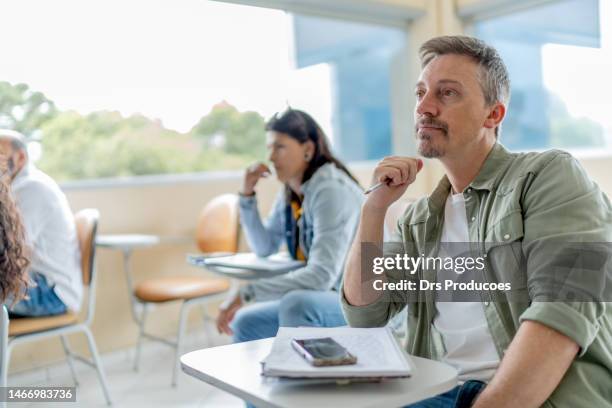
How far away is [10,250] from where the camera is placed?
1782 millimetres

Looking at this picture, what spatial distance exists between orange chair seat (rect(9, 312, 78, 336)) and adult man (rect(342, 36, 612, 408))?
1.55m

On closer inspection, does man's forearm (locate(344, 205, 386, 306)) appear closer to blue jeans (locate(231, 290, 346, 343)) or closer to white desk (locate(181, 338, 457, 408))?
white desk (locate(181, 338, 457, 408))

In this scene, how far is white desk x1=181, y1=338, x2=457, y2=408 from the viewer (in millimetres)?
851

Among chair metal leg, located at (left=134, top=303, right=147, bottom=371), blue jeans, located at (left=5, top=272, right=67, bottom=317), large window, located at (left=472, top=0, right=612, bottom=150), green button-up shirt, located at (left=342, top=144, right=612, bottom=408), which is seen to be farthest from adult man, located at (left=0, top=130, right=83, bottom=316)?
large window, located at (left=472, top=0, right=612, bottom=150)

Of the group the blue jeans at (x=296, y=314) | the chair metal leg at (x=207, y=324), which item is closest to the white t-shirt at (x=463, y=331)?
the blue jeans at (x=296, y=314)

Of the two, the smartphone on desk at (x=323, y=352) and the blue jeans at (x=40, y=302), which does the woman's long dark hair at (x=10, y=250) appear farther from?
the smartphone on desk at (x=323, y=352)

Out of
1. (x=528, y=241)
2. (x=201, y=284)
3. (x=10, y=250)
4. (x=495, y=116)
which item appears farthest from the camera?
(x=201, y=284)

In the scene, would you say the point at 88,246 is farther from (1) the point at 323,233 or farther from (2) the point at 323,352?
(2) the point at 323,352

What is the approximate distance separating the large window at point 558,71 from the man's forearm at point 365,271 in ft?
7.23

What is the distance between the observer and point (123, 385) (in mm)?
3145

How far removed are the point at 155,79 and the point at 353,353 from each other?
9.92 feet

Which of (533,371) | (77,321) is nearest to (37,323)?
(77,321)

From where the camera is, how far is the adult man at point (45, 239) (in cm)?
252

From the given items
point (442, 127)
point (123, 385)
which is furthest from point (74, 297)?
point (442, 127)
